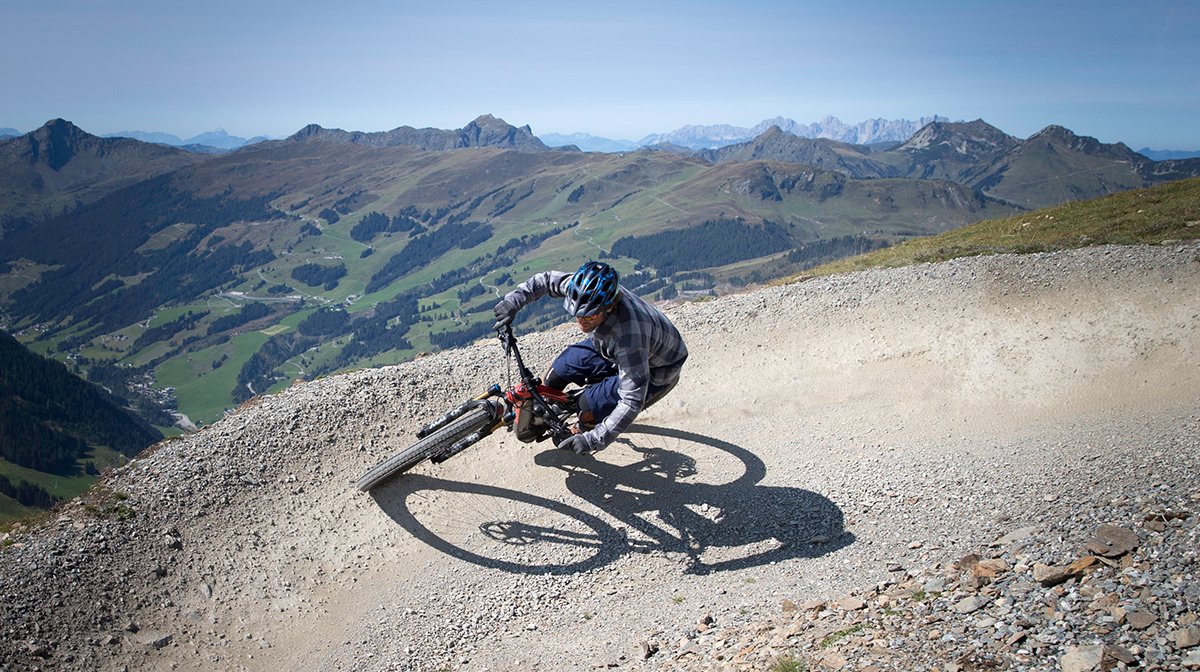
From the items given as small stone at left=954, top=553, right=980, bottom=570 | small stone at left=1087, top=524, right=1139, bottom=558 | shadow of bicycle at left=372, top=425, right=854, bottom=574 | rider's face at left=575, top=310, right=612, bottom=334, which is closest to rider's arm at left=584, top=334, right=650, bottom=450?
rider's face at left=575, top=310, right=612, bottom=334

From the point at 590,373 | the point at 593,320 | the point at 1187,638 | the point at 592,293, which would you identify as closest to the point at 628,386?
the point at 593,320

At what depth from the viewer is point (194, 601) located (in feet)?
30.0

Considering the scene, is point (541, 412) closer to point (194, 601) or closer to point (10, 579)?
point (194, 601)

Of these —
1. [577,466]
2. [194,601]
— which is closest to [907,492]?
[577,466]

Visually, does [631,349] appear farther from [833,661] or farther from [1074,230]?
[1074,230]

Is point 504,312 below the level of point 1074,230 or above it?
below

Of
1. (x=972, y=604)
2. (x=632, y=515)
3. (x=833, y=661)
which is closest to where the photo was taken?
(x=833, y=661)

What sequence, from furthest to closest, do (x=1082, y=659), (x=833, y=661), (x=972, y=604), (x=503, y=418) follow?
(x=503, y=418) → (x=972, y=604) → (x=833, y=661) → (x=1082, y=659)

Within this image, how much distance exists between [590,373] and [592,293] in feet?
7.52

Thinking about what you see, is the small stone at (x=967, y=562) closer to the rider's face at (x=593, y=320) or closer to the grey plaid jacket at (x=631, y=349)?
the grey plaid jacket at (x=631, y=349)

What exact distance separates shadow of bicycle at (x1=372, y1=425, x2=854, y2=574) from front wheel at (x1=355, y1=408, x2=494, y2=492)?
1.05m

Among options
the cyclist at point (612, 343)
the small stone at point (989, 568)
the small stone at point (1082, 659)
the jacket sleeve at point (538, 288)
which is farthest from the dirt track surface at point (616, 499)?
the jacket sleeve at point (538, 288)

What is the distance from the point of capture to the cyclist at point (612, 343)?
27.9ft

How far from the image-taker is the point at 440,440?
10.1 meters
